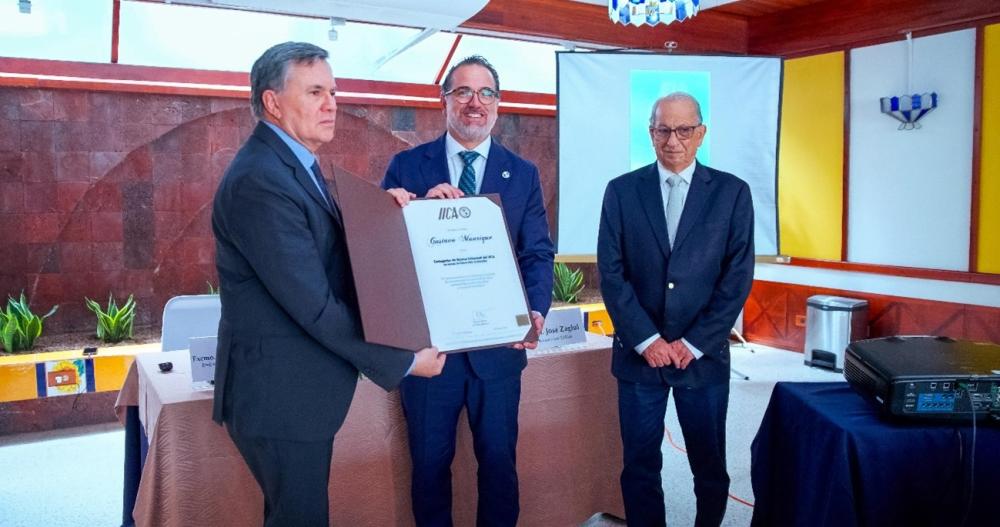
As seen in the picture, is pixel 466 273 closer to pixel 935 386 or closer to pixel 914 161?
pixel 935 386

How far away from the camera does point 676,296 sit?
7.48ft

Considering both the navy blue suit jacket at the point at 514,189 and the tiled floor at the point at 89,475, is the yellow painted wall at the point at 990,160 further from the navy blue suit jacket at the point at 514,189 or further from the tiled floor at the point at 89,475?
the navy blue suit jacket at the point at 514,189

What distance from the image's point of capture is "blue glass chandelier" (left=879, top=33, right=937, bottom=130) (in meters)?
5.09

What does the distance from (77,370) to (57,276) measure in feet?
3.45

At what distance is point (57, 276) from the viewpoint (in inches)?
192

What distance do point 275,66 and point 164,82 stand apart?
3943 mm

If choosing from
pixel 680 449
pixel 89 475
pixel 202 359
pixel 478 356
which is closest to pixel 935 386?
pixel 478 356

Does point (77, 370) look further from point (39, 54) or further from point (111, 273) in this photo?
point (39, 54)

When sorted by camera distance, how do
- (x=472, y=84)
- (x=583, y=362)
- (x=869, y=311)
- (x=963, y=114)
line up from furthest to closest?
(x=869, y=311)
(x=963, y=114)
(x=583, y=362)
(x=472, y=84)

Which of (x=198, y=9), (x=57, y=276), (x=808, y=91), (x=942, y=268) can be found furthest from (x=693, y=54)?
(x=57, y=276)

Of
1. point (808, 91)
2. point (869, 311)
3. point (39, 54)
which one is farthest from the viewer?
point (808, 91)

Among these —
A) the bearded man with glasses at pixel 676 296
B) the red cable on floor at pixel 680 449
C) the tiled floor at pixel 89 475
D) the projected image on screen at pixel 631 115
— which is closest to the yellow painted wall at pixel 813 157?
the projected image on screen at pixel 631 115

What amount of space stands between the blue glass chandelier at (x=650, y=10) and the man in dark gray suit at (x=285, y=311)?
2612 mm

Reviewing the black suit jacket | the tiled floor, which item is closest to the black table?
the black suit jacket
